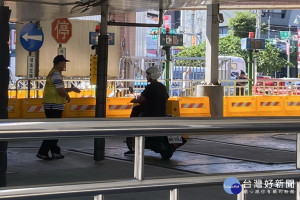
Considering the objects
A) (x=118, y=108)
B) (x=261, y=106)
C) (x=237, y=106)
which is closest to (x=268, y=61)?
(x=261, y=106)

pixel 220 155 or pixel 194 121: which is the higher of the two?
pixel 194 121

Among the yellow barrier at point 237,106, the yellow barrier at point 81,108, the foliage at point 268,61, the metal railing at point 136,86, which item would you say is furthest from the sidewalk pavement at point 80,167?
the foliage at point 268,61

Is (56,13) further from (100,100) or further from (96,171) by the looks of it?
(96,171)

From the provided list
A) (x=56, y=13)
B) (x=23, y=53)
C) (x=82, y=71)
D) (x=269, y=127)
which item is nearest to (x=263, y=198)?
(x=269, y=127)

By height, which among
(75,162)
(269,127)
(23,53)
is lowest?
(75,162)

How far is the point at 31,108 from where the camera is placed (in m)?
16.4

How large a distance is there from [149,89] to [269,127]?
7220mm

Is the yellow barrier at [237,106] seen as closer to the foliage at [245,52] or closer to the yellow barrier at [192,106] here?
the yellow barrier at [192,106]

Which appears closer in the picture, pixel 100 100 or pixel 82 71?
pixel 100 100

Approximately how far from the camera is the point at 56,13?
1641cm

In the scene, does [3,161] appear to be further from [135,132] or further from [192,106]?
[192,106]

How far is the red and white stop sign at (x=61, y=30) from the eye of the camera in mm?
17438

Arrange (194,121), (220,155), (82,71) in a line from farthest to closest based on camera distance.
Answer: (82,71) < (220,155) < (194,121)

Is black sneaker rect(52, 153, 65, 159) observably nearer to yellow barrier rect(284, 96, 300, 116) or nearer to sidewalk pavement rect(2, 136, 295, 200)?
sidewalk pavement rect(2, 136, 295, 200)
